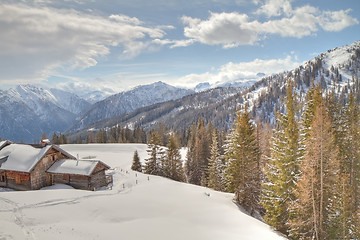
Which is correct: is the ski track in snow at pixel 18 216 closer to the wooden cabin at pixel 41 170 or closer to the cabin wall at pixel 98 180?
the wooden cabin at pixel 41 170

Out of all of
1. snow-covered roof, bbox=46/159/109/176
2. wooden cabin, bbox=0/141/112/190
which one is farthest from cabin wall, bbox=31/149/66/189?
snow-covered roof, bbox=46/159/109/176

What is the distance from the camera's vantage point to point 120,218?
1557 centimetres

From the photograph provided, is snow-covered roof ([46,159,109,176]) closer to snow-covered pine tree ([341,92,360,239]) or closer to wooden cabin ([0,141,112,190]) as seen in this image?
wooden cabin ([0,141,112,190])

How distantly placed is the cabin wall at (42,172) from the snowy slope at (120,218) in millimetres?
10456

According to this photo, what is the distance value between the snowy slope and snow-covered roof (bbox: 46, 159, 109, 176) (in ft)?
29.8

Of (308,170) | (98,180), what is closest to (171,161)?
(98,180)

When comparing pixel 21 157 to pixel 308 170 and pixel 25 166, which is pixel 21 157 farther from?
pixel 308 170

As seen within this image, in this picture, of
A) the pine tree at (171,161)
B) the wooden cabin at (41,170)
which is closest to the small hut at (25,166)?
the wooden cabin at (41,170)

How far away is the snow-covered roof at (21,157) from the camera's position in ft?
92.6

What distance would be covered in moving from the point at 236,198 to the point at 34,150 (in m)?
28.9

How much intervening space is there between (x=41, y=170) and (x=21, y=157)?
→ 3404 mm

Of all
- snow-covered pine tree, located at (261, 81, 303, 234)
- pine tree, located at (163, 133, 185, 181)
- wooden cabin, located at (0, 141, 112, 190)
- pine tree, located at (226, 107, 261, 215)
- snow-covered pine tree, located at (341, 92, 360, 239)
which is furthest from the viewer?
pine tree, located at (163, 133, 185, 181)

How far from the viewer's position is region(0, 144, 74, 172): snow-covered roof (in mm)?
28219

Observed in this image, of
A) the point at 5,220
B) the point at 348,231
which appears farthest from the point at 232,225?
the point at 5,220
